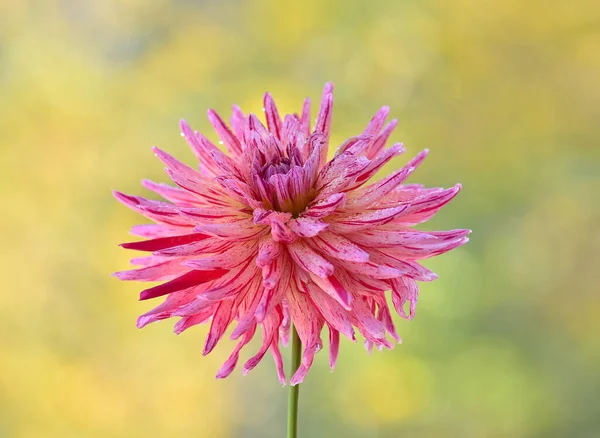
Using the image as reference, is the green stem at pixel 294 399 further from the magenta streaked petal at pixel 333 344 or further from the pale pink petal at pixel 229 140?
the pale pink petal at pixel 229 140

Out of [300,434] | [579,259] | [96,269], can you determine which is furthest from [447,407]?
[96,269]

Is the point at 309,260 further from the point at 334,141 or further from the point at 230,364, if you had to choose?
the point at 334,141

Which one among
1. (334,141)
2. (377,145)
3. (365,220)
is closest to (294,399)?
(365,220)

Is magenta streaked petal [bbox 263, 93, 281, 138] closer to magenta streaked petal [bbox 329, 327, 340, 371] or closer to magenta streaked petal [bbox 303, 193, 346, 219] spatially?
magenta streaked petal [bbox 303, 193, 346, 219]

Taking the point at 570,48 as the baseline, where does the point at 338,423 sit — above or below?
below

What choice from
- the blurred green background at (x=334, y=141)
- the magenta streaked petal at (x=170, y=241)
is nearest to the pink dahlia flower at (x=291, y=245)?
the magenta streaked petal at (x=170, y=241)

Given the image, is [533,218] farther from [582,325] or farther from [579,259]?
[582,325]

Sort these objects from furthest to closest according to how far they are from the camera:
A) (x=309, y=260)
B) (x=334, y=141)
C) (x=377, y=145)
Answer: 1. (x=334, y=141)
2. (x=377, y=145)
3. (x=309, y=260)
